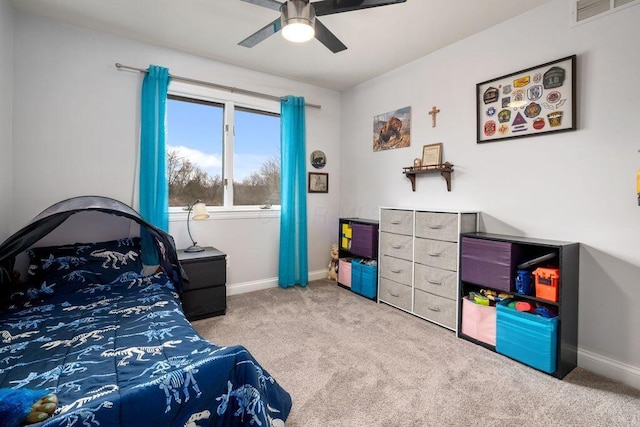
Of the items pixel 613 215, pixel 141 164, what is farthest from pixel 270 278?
pixel 613 215

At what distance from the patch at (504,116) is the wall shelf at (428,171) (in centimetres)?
59

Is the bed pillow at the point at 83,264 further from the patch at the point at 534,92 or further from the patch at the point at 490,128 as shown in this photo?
the patch at the point at 534,92

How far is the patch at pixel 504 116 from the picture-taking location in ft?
8.76

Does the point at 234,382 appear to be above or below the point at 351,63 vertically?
below

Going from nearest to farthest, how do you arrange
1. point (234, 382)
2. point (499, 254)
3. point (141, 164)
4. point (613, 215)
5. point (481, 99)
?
point (234, 382)
point (613, 215)
point (499, 254)
point (481, 99)
point (141, 164)

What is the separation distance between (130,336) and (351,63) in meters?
3.36

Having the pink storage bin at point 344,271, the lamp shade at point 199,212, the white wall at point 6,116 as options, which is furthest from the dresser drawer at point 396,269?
the white wall at point 6,116

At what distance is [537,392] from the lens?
1.92 m

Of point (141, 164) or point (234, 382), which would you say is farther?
point (141, 164)

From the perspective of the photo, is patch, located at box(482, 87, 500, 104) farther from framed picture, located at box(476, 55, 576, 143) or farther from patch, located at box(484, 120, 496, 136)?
patch, located at box(484, 120, 496, 136)

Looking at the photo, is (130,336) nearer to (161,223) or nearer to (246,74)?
(161,223)

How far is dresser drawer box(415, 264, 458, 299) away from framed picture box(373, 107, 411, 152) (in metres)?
1.48

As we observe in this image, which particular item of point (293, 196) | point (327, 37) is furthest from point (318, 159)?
point (327, 37)

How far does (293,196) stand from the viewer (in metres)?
4.00
